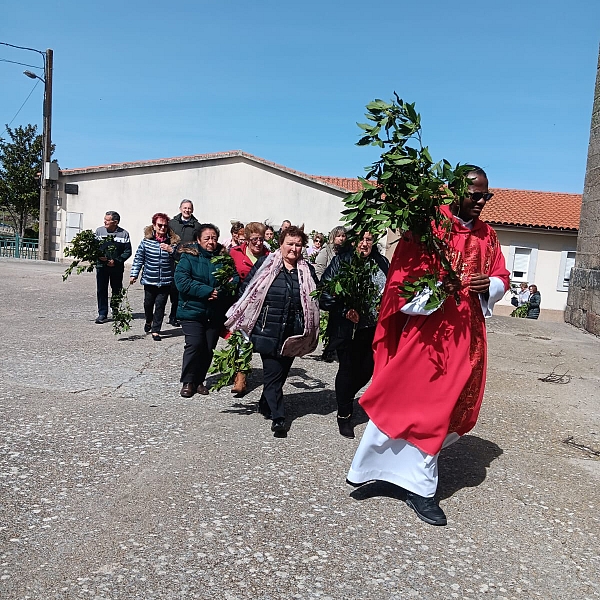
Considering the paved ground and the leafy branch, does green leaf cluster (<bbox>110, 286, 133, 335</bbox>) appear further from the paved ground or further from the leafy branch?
the leafy branch

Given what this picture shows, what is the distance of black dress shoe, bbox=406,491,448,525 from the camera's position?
12.4 feet

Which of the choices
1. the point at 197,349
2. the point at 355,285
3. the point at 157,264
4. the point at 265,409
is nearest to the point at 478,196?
the point at 355,285

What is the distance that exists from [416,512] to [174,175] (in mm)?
23770

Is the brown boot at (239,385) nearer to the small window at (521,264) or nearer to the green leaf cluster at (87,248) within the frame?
the green leaf cluster at (87,248)

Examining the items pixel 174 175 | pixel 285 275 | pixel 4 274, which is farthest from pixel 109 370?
pixel 174 175

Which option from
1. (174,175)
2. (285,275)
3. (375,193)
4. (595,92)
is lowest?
(285,275)

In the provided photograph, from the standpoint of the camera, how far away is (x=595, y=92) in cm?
1512

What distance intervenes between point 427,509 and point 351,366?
5.89 feet

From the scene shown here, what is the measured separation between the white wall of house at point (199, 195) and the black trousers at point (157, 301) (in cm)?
1659

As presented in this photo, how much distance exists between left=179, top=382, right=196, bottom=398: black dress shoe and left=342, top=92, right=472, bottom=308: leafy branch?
3179 mm

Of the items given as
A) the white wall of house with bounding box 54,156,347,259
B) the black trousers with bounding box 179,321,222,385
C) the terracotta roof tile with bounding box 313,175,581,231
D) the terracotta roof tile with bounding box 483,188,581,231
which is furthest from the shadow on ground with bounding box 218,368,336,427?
the terracotta roof tile with bounding box 483,188,581,231

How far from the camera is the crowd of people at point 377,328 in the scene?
12.8 feet

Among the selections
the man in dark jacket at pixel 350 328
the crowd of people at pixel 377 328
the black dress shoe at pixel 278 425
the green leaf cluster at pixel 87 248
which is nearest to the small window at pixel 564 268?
the crowd of people at pixel 377 328

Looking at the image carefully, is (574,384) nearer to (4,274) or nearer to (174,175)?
(4,274)
